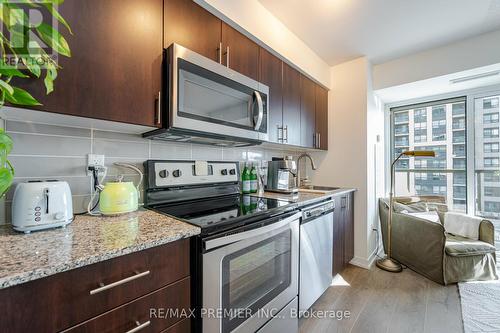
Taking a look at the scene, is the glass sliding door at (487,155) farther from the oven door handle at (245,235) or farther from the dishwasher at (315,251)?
the oven door handle at (245,235)

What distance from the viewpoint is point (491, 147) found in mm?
2471

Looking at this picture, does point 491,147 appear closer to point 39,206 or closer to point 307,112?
point 307,112

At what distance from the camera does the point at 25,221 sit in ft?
2.63

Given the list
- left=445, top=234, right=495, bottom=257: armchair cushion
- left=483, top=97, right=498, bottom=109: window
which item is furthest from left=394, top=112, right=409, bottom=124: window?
left=445, top=234, right=495, bottom=257: armchair cushion

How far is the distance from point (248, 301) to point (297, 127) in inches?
62.0

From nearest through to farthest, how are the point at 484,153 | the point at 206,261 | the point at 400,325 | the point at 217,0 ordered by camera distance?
the point at 206,261 → the point at 217,0 → the point at 400,325 → the point at 484,153

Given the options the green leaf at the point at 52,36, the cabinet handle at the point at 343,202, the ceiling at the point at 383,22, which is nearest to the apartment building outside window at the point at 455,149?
the ceiling at the point at 383,22

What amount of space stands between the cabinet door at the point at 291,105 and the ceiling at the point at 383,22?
0.40 meters

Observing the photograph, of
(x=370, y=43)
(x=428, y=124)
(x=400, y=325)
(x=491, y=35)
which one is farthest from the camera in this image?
(x=428, y=124)

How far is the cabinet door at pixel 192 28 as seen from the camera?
3.79 feet

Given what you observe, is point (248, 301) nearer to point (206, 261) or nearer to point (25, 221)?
point (206, 261)

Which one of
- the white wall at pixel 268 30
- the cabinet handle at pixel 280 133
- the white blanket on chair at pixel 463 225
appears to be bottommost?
the white blanket on chair at pixel 463 225

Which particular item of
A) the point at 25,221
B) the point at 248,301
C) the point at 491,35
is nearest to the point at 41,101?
the point at 25,221

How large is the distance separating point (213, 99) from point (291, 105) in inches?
39.1
